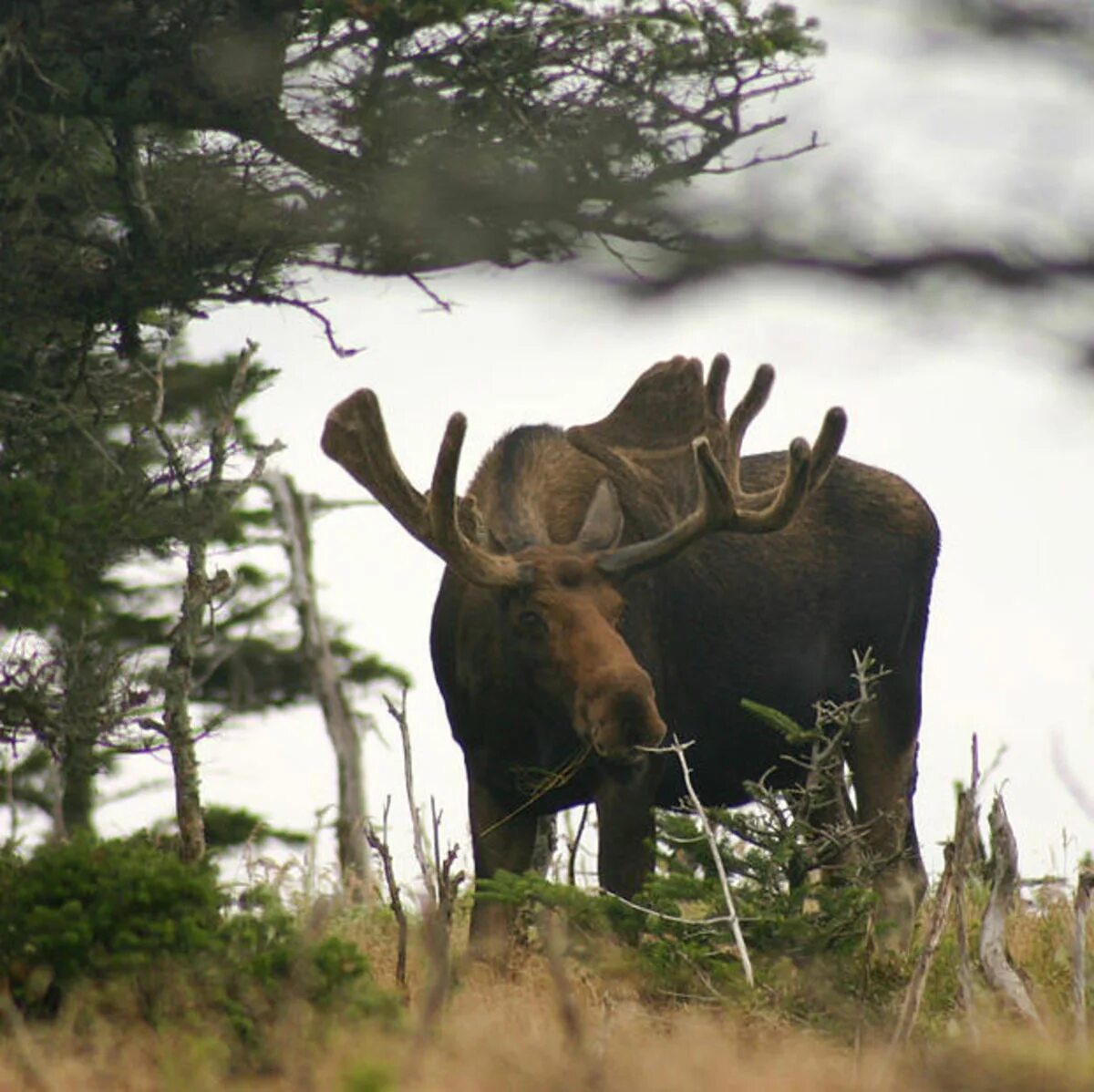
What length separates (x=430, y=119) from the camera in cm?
766

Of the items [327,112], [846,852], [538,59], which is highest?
[538,59]

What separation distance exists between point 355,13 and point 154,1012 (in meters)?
5.42

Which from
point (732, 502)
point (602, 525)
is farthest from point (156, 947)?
point (732, 502)

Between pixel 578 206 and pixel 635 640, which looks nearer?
pixel 578 206

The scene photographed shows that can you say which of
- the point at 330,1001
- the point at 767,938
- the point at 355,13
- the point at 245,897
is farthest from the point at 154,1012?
the point at 355,13

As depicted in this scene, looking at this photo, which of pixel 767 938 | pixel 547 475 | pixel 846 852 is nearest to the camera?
pixel 767 938

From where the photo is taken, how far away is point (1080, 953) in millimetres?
6156

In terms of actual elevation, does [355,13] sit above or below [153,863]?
above

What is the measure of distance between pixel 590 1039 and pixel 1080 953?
1757 mm

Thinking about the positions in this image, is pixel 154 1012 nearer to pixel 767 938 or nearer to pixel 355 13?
pixel 767 938

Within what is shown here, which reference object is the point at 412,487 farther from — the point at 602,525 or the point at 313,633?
the point at 313,633

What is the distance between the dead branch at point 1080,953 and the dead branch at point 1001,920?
42cm

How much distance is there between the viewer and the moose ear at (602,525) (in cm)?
976

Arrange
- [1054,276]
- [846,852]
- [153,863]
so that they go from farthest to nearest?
1. [846,852]
2. [153,863]
3. [1054,276]
